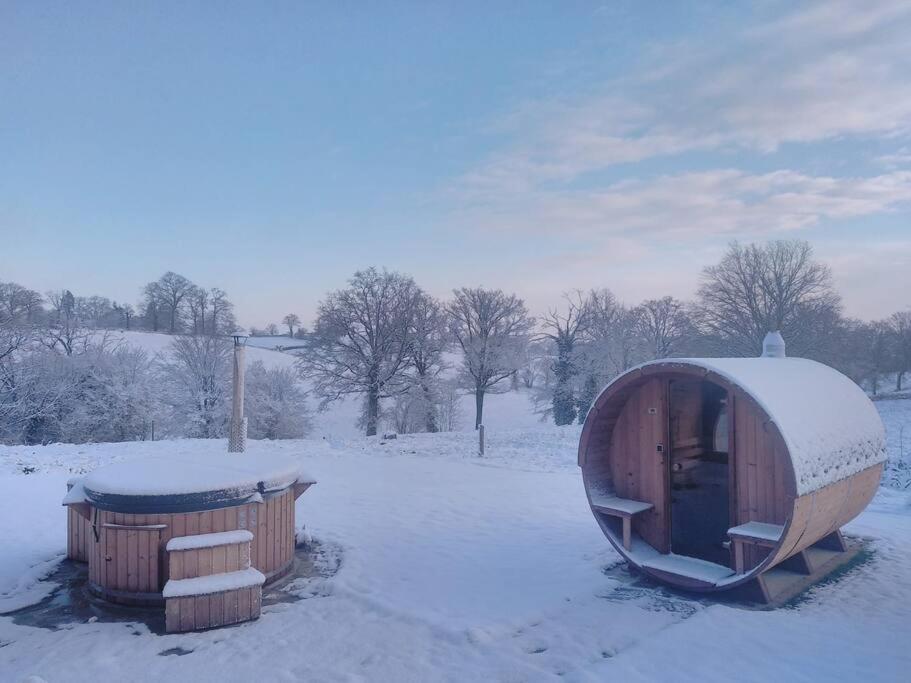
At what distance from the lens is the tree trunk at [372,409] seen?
27547mm

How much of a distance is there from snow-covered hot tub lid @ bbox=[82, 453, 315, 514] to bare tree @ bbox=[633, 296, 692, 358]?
89.8 feet

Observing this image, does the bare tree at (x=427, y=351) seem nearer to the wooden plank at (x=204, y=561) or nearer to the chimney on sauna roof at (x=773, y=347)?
the chimney on sauna roof at (x=773, y=347)

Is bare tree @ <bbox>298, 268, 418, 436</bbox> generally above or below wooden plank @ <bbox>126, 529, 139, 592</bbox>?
above

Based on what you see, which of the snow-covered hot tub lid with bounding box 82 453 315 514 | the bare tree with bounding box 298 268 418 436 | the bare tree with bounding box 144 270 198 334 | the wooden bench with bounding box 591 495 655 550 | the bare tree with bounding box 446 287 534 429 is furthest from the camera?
the bare tree with bounding box 144 270 198 334

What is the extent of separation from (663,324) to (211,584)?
34106mm

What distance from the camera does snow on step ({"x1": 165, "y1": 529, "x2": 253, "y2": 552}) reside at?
17.8ft

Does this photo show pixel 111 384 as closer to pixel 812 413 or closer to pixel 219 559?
pixel 219 559

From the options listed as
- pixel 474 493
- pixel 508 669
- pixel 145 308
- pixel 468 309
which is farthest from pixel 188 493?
pixel 145 308

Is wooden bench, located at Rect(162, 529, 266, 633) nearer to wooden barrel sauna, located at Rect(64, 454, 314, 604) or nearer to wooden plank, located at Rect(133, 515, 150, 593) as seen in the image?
wooden barrel sauna, located at Rect(64, 454, 314, 604)

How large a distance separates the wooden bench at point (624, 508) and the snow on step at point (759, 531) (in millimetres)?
1014

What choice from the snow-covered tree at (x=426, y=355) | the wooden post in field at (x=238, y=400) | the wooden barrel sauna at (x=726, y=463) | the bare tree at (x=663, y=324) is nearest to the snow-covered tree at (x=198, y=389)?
the snow-covered tree at (x=426, y=355)

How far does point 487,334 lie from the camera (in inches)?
1303

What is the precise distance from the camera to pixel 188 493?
5.73 metres

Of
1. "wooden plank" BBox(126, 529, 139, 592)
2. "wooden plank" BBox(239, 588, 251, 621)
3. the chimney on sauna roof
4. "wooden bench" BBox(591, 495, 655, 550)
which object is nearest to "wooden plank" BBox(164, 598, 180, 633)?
"wooden plank" BBox(239, 588, 251, 621)
